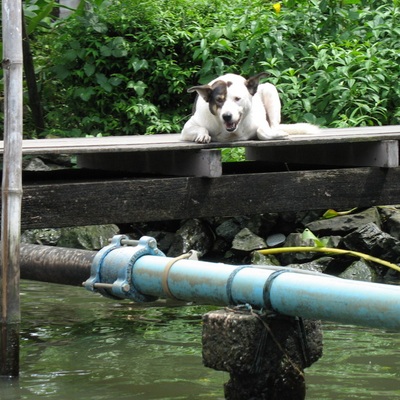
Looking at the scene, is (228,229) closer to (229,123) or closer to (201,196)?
(229,123)

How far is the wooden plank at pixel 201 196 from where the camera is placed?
241 inches

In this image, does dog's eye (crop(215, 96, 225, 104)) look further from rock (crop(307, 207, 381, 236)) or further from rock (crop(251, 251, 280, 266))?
rock (crop(307, 207, 381, 236))

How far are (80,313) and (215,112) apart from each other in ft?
5.58

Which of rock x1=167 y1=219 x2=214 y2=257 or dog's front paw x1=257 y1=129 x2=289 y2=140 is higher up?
dog's front paw x1=257 y1=129 x2=289 y2=140

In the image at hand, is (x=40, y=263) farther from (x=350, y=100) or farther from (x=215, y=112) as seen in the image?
(x=350, y=100)

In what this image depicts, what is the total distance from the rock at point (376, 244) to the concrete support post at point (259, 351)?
4533 millimetres

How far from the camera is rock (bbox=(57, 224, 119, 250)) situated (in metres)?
9.52

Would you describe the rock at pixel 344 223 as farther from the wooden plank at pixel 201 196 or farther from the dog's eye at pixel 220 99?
the dog's eye at pixel 220 99

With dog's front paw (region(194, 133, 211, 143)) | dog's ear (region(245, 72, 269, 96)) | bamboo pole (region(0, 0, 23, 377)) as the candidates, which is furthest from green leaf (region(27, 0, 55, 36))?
bamboo pole (region(0, 0, 23, 377))

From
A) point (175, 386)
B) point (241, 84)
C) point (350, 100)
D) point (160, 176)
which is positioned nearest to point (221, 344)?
point (175, 386)

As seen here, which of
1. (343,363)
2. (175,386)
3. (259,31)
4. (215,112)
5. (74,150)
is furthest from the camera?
(259,31)

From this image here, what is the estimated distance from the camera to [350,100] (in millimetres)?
10641

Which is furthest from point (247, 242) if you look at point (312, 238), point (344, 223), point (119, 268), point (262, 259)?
point (119, 268)

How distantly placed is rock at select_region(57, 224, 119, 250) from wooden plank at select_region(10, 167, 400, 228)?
9.84 ft
